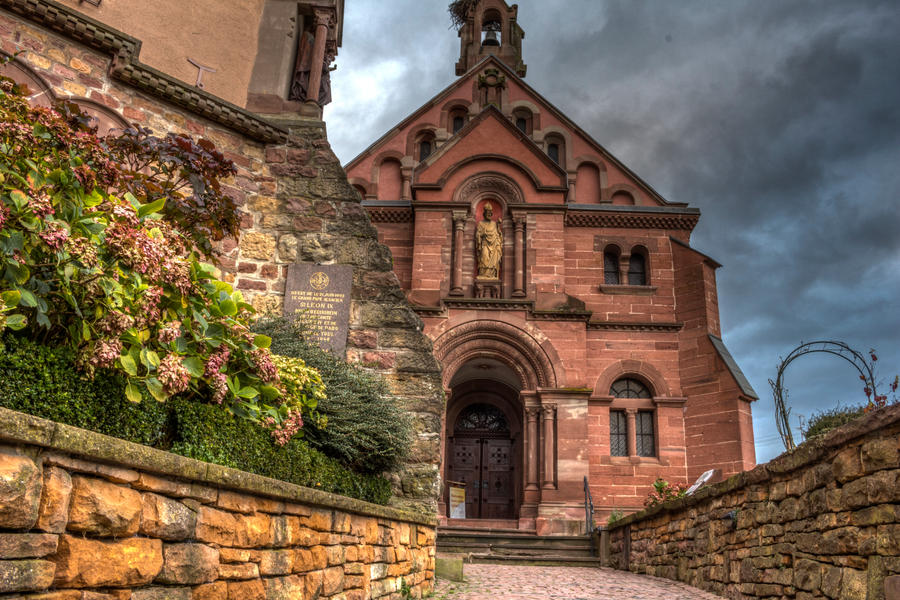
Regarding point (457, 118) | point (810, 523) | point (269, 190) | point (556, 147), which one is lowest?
point (810, 523)

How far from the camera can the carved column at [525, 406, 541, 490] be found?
16625 mm

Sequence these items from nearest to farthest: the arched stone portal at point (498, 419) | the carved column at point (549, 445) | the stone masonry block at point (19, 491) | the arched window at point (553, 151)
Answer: the stone masonry block at point (19, 491) < the carved column at point (549, 445) < the arched stone portal at point (498, 419) < the arched window at point (553, 151)

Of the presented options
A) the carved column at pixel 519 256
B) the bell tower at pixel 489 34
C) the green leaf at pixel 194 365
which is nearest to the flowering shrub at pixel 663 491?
the carved column at pixel 519 256

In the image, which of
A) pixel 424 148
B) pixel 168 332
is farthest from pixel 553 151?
pixel 168 332

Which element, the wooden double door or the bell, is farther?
the bell

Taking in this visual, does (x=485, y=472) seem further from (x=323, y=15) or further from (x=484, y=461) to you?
(x=323, y=15)

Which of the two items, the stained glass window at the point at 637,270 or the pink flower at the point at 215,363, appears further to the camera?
the stained glass window at the point at 637,270

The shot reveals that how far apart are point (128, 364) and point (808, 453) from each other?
4606 millimetres

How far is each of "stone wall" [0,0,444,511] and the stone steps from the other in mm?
6841

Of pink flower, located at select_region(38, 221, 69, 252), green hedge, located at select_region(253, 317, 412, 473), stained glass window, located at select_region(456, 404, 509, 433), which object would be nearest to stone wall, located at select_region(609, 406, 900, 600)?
green hedge, located at select_region(253, 317, 412, 473)

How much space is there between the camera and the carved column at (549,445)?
1636 centimetres

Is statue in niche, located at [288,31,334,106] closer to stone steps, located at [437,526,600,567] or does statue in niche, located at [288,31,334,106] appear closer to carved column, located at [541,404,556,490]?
stone steps, located at [437,526,600,567]

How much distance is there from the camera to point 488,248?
730 inches

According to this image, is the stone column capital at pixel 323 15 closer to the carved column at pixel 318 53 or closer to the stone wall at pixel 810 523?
the carved column at pixel 318 53
